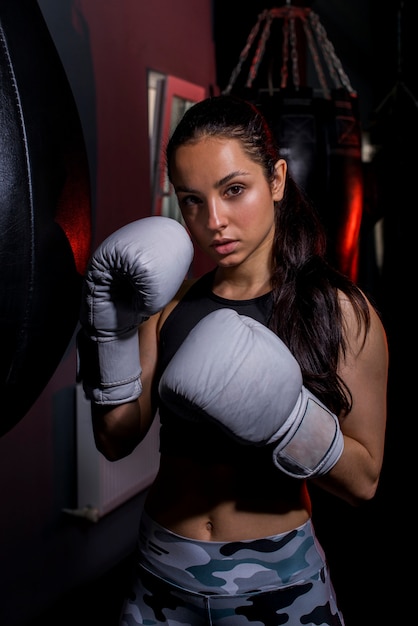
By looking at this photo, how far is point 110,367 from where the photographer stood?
3.18 ft

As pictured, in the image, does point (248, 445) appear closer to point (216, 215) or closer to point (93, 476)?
point (216, 215)

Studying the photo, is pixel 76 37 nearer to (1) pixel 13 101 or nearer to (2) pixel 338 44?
(1) pixel 13 101

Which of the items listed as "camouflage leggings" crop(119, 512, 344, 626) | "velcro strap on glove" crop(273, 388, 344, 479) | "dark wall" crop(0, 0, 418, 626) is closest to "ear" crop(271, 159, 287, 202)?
"velcro strap on glove" crop(273, 388, 344, 479)

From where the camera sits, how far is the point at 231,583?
959mm

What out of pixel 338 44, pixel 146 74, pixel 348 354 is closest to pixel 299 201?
pixel 348 354

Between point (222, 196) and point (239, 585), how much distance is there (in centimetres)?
57

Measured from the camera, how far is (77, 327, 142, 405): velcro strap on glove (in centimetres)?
96

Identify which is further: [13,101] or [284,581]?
[284,581]

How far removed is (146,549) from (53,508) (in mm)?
1096

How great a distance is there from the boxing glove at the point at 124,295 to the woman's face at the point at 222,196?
0.05 m

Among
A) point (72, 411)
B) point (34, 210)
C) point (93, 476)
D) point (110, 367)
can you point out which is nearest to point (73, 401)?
point (72, 411)

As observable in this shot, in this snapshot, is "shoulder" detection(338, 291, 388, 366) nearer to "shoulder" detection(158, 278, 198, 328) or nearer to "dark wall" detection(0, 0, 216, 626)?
"shoulder" detection(158, 278, 198, 328)

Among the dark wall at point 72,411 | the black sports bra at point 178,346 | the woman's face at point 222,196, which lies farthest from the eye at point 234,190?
the dark wall at point 72,411

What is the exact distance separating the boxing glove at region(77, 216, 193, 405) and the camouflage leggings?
0.86 ft
